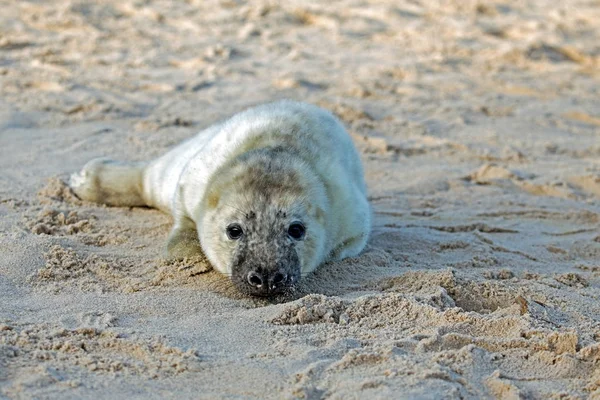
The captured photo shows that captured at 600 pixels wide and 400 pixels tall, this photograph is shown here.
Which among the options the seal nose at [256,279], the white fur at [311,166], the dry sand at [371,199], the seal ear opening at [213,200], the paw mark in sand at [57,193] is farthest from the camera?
the paw mark in sand at [57,193]

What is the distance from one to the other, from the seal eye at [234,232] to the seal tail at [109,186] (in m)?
1.24

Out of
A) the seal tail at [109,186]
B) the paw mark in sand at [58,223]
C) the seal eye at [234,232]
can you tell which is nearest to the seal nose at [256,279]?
the seal eye at [234,232]

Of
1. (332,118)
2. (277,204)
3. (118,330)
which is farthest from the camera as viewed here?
(332,118)

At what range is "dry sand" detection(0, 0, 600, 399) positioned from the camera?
2.86 meters

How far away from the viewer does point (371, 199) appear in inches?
207

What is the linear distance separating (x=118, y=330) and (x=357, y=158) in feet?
6.31

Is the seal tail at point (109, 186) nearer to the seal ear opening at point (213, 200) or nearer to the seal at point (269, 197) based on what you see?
the seal at point (269, 197)

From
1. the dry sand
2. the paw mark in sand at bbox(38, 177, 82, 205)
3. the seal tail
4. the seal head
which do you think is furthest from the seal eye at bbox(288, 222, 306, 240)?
the paw mark in sand at bbox(38, 177, 82, 205)

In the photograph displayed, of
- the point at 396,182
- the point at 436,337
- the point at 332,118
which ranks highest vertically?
the point at 332,118

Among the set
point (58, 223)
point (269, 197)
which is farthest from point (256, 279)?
point (58, 223)

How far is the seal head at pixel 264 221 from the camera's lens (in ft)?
11.8

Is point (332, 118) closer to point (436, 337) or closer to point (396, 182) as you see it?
point (396, 182)

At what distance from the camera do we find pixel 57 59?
298 inches

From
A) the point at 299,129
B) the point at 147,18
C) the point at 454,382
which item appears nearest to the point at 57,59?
the point at 147,18
